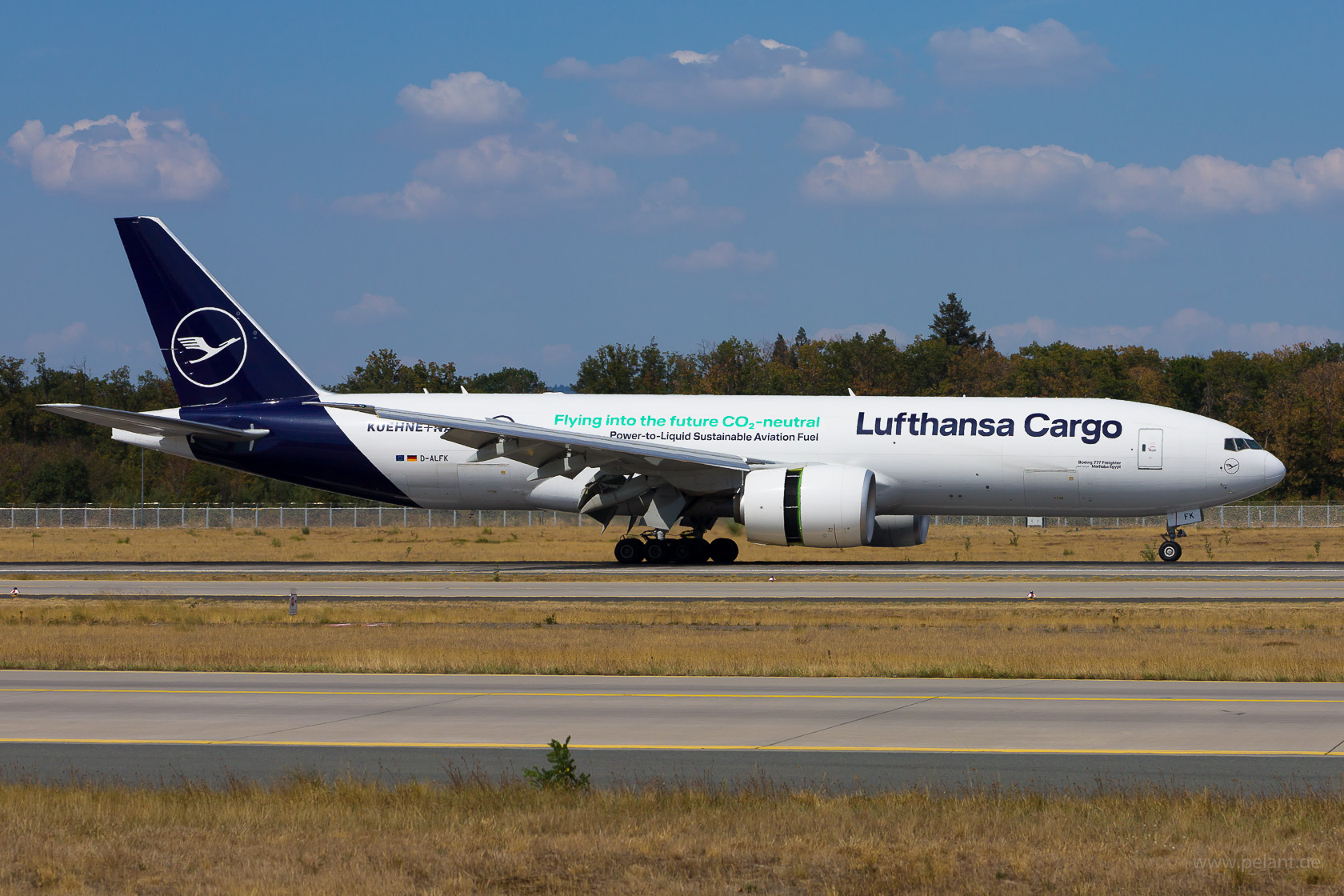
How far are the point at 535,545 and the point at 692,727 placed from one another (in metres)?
37.8

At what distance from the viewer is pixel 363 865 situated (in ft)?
23.8

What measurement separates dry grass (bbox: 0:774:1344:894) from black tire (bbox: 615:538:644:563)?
25.9m

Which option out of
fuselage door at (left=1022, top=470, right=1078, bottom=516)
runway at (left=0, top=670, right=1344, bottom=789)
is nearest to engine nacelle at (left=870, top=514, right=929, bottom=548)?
fuselage door at (left=1022, top=470, right=1078, bottom=516)

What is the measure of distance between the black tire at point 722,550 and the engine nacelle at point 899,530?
377cm

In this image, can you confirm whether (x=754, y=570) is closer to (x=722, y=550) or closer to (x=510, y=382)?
(x=722, y=550)

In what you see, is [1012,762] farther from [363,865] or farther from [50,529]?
[50,529]

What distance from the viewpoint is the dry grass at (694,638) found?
1634 cm

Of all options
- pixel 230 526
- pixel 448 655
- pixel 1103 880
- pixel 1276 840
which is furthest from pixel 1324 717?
pixel 230 526

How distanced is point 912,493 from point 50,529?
156 feet

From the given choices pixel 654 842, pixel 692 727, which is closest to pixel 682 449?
pixel 692 727

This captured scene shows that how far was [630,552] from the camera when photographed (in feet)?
115

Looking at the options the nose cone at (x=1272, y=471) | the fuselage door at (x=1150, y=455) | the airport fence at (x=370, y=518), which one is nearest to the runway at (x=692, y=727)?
the fuselage door at (x=1150, y=455)

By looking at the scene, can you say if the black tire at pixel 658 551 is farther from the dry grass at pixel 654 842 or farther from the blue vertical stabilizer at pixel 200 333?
the dry grass at pixel 654 842

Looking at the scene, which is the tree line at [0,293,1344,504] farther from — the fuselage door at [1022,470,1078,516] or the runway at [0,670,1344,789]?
the runway at [0,670,1344,789]
